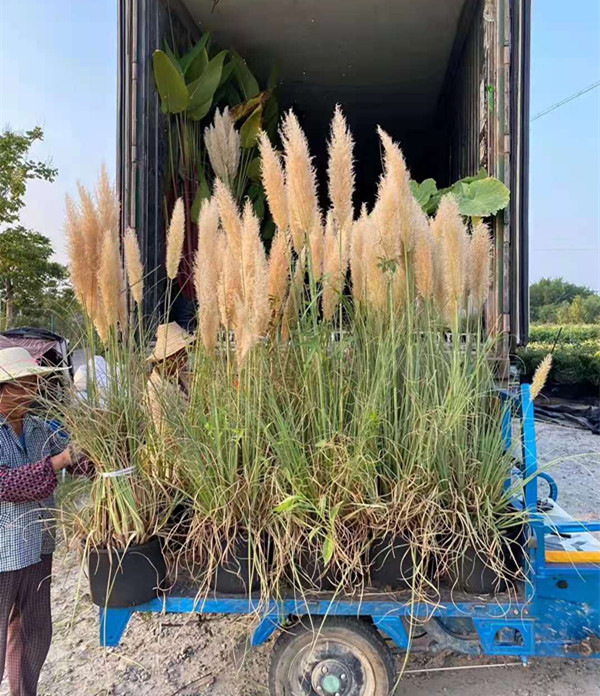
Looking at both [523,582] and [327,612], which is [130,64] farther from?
[523,582]

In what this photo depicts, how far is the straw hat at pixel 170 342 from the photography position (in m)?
1.98

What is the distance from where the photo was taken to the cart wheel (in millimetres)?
1717

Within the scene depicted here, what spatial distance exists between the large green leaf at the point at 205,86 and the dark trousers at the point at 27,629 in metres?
3.39

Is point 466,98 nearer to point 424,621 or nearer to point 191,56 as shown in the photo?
point 191,56

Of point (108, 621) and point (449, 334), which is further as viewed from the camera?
point (449, 334)

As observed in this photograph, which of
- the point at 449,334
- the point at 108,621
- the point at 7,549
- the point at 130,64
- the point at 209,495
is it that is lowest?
the point at 108,621

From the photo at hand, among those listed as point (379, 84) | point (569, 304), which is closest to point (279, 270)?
point (379, 84)

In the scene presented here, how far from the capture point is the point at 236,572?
165cm

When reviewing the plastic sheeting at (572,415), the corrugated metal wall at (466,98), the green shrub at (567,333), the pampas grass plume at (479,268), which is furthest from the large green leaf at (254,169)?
the green shrub at (567,333)

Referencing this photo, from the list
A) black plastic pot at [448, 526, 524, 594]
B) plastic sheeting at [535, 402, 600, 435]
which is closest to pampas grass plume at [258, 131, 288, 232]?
black plastic pot at [448, 526, 524, 594]

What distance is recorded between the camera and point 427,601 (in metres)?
1.59

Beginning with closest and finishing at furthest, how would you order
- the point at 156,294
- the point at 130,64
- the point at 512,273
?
the point at 512,273, the point at 130,64, the point at 156,294

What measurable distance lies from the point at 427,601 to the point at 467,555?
0.19m

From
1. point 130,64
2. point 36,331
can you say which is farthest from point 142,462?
point 130,64
